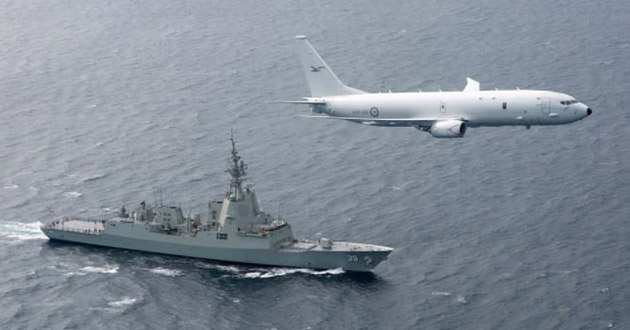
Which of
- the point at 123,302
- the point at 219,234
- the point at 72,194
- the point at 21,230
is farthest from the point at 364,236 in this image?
the point at 21,230

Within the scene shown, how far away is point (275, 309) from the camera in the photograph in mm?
155000

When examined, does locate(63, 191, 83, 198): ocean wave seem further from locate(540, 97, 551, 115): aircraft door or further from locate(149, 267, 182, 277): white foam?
locate(540, 97, 551, 115): aircraft door

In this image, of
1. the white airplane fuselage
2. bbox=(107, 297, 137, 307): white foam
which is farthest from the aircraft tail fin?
bbox=(107, 297, 137, 307): white foam

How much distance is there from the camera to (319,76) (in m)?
165

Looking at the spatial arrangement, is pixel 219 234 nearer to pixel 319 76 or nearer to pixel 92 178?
pixel 92 178

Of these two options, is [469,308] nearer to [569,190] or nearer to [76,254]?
[569,190]

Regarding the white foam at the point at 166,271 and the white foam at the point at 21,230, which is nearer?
the white foam at the point at 166,271

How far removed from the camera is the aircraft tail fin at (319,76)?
164 metres

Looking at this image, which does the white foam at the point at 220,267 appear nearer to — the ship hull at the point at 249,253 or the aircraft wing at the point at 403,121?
the ship hull at the point at 249,253

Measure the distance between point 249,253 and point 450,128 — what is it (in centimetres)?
3610

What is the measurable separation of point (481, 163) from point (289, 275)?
39.0 metres

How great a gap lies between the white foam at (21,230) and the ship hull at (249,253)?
1.48 m

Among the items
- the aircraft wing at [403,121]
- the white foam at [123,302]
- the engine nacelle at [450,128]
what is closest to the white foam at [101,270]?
the white foam at [123,302]

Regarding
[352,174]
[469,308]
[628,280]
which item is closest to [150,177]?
[352,174]
